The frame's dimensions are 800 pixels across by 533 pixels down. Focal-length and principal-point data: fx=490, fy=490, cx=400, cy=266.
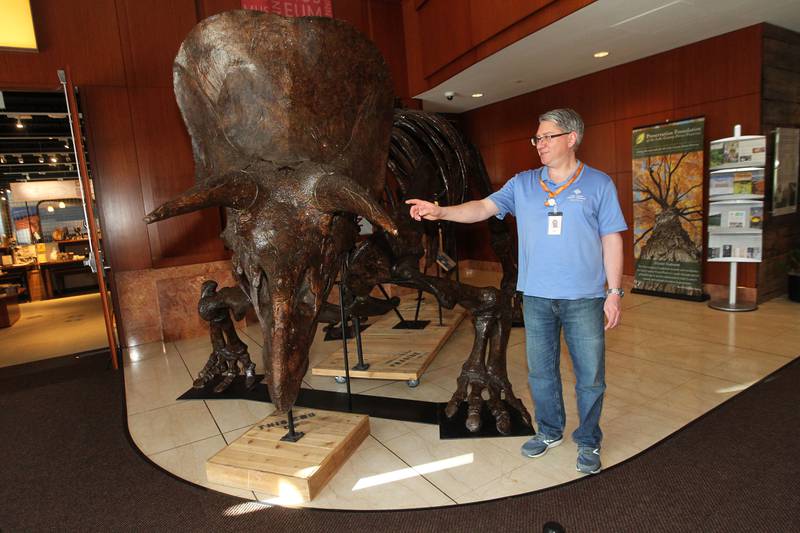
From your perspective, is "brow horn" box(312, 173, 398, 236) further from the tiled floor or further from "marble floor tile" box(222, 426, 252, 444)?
"marble floor tile" box(222, 426, 252, 444)

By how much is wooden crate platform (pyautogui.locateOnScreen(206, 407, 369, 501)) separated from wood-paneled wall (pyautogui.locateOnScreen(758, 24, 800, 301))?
5.85 m

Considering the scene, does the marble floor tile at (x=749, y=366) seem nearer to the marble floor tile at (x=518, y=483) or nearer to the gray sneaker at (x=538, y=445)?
the gray sneaker at (x=538, y=445)

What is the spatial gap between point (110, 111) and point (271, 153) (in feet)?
15.0

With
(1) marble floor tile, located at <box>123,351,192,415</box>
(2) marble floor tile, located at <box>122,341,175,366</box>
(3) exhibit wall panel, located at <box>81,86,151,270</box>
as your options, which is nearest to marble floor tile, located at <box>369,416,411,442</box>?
(1) marble floor tile, located at <box>123,351,192,415</box>

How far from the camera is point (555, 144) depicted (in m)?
2.50

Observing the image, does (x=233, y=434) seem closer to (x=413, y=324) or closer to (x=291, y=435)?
(x=291, y=435)

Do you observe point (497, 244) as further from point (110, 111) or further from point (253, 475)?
point (110, 111)

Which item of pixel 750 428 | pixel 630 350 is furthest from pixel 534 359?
pixel 630 350

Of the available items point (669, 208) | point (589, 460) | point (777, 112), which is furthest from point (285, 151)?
point (777, 112)

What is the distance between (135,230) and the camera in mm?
6199

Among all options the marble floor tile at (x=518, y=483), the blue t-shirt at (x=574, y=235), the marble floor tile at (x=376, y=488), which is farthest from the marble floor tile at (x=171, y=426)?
the blue t-shirt at (x=574, y=235)

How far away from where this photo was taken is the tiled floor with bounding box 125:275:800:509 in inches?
109

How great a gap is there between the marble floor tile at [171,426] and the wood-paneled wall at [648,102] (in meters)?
6.52

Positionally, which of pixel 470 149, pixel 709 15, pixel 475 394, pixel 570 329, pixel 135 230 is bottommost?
pixel 475 394
